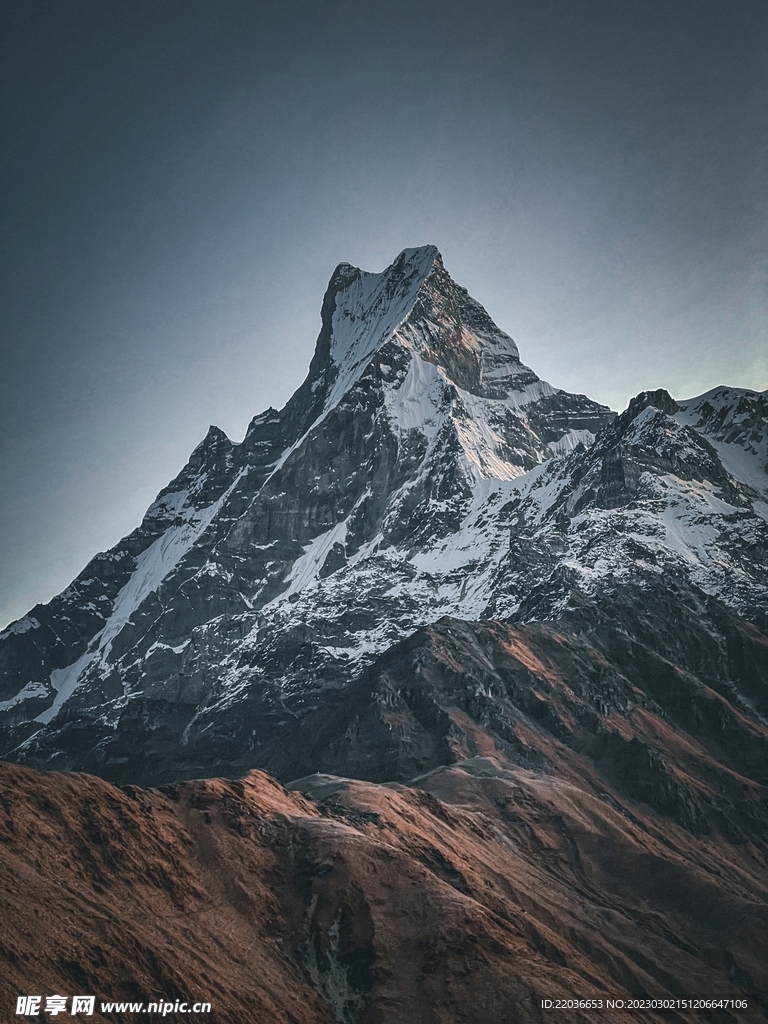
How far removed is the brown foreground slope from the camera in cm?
13450

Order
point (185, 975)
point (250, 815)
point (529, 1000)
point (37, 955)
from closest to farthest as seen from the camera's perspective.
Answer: point (37, 955) → point (185, 975) → point (529, 1000) → point (250, 815)

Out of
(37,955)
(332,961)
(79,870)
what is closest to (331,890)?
(332,961)

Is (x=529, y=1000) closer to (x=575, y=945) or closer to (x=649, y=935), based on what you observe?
(x=575, y=945)

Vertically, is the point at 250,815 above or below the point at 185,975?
above

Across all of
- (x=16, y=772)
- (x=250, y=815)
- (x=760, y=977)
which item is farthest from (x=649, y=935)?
(x=16, y=772)

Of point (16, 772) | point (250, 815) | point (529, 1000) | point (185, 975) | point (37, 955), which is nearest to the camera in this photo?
point (37, 955)

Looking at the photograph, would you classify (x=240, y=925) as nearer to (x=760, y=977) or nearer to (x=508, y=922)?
(x=508, y=922)

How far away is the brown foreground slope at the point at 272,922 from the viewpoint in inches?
5295

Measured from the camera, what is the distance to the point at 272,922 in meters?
160

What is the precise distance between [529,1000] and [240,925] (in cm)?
3690

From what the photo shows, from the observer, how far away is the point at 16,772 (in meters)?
163

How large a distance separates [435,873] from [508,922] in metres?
14.7

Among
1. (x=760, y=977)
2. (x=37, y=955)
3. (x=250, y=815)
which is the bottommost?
(x=760, y=977)

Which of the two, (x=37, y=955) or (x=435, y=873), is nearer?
(x=37, y=955)
